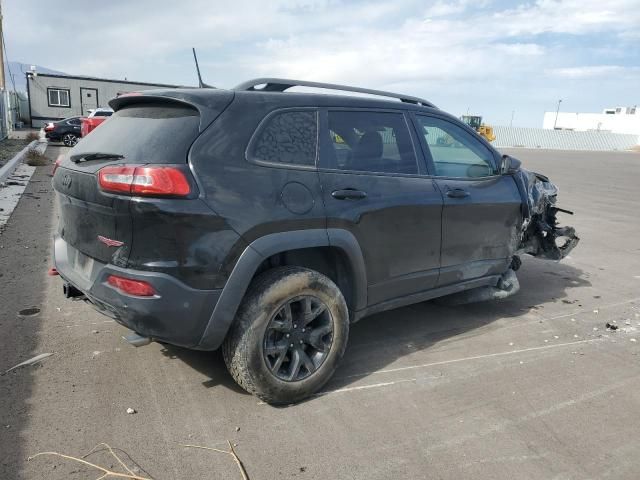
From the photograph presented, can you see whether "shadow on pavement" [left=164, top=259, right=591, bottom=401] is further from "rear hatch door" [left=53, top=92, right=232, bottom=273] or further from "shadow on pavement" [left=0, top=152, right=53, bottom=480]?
"rear hatch door" [left=53, top=92, right=232, bottom=273]

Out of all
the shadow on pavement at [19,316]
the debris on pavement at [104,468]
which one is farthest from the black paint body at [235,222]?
the shadow on pavement at [19,316]

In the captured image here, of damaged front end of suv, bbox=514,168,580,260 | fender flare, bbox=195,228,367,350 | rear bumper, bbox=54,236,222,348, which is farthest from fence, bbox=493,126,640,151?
rear bumper, bbox=54,236,222,348

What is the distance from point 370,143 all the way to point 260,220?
1167 mm

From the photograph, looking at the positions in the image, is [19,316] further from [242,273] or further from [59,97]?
[59,97]

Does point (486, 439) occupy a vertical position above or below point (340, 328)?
below

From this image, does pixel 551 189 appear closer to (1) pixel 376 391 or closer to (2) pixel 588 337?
(2) pixel 588 337

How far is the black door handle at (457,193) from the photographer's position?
4.01 meters

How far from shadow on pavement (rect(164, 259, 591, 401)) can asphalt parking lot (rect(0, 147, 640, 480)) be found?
0.06 ft

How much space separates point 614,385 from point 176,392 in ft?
9.87

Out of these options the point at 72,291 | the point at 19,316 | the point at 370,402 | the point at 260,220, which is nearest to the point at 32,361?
the point at 72,291

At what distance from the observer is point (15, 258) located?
19.6ft

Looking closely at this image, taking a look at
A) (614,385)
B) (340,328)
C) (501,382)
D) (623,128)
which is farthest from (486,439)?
(623,128)

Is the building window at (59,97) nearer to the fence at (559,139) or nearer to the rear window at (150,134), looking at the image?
the rear window at (150,134)

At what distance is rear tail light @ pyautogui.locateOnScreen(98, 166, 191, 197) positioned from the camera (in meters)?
2.68
